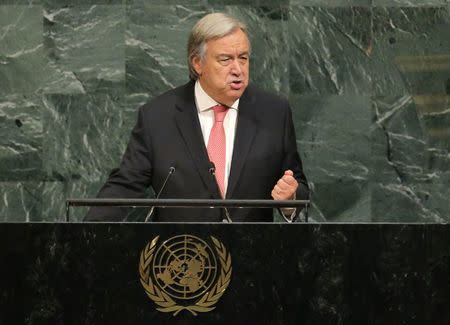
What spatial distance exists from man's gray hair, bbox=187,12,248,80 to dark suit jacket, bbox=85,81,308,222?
0.19 metres

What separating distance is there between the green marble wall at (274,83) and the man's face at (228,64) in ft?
4.83

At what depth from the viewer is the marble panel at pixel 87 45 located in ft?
21.7

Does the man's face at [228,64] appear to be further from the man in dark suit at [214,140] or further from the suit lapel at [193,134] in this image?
the suit lapel at [193,134]

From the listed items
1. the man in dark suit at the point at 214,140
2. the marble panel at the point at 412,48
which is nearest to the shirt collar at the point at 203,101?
the man in dark suit at the point at 214,140

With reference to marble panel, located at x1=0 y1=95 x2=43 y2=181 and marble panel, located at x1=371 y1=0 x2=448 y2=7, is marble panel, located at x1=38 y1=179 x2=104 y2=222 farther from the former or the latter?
marble panel, located at x1=371 y1=0 x2=448 y2=7

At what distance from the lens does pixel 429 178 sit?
21.8 ft

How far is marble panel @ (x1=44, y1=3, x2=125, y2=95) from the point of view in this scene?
662cm

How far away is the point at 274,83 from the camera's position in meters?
6.65

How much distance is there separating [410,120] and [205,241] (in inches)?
116

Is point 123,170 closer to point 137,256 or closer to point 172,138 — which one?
point 172,138

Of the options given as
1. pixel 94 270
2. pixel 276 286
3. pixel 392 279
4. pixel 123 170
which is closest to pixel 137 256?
pixel 94 270

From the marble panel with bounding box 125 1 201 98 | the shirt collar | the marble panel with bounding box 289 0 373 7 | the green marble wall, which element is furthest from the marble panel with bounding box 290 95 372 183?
the shirt collar

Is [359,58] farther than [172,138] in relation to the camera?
Yes

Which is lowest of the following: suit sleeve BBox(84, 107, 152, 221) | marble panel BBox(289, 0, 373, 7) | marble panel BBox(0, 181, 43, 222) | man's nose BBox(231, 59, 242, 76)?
suit sleeve BBox(84, 107, 152, 221)
